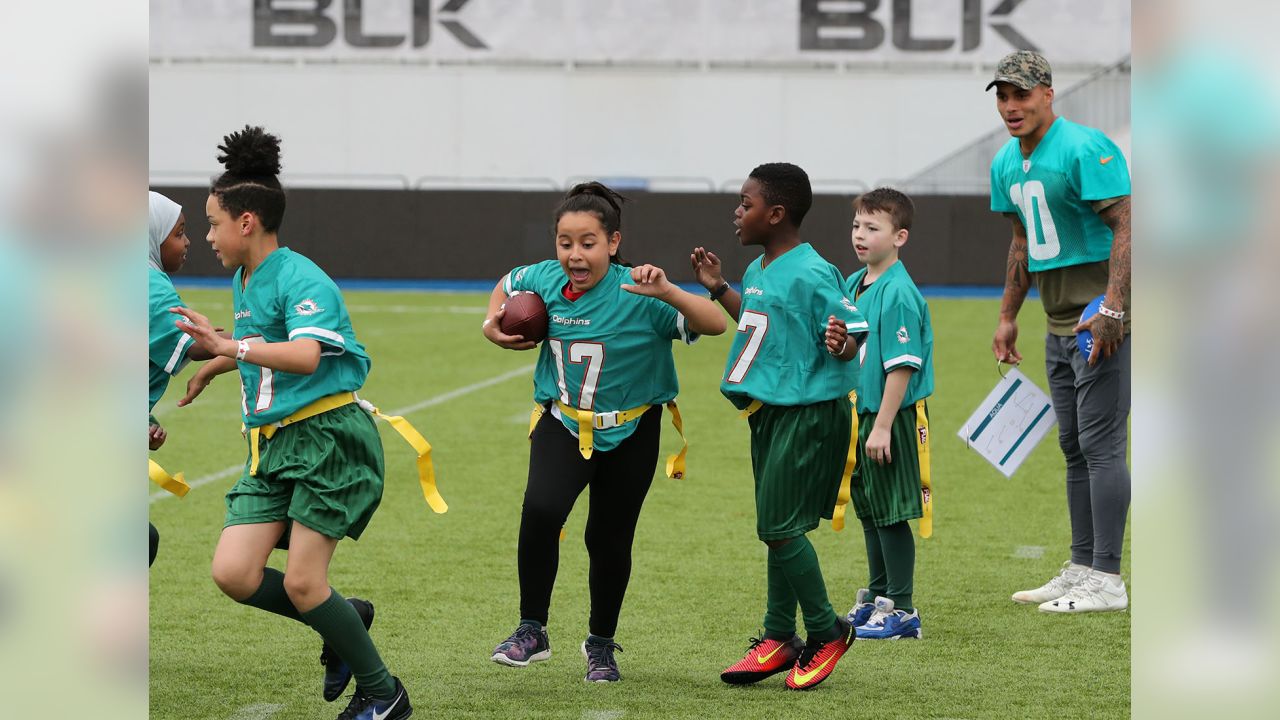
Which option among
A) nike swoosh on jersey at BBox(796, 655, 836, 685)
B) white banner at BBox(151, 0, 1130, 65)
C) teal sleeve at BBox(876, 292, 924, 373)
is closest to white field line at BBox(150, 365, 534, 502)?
teal sleeve at BBox(876, 292, 924, 373)

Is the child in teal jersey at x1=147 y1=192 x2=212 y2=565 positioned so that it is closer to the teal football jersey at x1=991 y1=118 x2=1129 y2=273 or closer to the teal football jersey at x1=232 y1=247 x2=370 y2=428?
the teal football jersey at x1=232 y1=247 x2=370 y2=428

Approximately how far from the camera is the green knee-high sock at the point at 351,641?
12.7 feet

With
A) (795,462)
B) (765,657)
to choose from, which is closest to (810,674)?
(765,657)

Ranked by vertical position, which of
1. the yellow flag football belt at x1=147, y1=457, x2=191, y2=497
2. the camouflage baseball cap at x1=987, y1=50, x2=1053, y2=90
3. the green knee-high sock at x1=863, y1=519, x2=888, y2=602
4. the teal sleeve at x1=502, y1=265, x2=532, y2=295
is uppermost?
the camouflage baseball cap at x1=987, y1=50, x2=1053, y2=90

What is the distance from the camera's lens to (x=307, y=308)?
3.84 metres

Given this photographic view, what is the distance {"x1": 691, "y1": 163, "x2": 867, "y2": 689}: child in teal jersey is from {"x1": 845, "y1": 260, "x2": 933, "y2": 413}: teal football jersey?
1.92 ft

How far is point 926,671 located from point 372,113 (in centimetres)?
3010

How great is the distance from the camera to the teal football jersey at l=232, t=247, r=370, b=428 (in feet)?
12.7

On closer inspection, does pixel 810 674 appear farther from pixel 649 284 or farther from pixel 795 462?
pixel 649 284

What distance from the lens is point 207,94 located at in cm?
3350

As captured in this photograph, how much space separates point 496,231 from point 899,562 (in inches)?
886

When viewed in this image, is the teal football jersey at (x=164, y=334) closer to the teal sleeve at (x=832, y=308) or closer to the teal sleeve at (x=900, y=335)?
the teal sleeve at (x=832, y=308)
